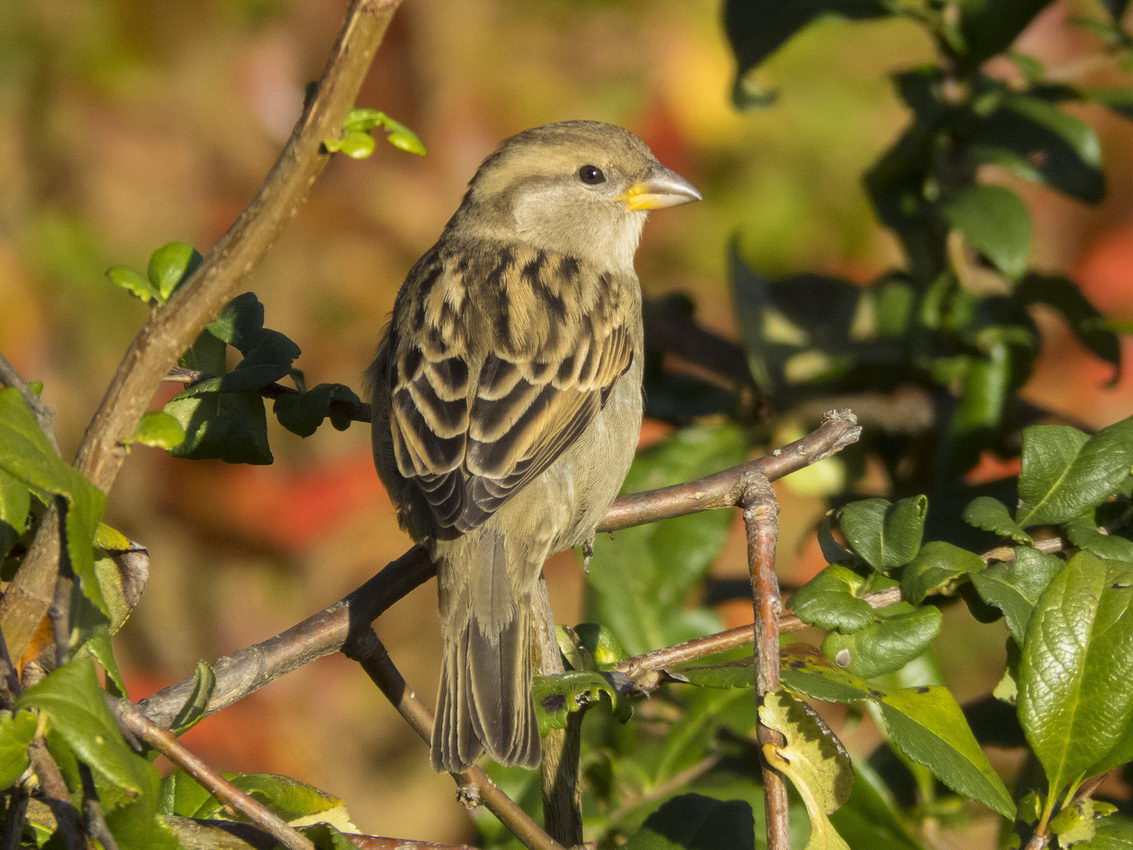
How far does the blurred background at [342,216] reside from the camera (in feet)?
17.7

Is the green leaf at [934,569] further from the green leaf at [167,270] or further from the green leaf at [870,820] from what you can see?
the green leaf at [167,270]

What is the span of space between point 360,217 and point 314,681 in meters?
1.90

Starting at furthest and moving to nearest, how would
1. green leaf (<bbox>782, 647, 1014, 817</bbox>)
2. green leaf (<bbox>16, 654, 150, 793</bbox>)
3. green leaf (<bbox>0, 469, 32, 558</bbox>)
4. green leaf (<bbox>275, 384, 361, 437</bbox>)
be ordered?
green leaf (<bbox>275, 384, 361, 437</bbox>)
green leaf (<bbox>782, 647, 1014, 817</bbox>)
green leaf (<bbox>0, 469, 32, 558</bbox>)
green leaf (<bbox>16, 654, 150, 793</bbox>)

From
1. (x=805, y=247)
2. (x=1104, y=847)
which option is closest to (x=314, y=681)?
(x=805, y=247)

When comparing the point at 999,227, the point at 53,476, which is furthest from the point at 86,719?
the point at 999,227

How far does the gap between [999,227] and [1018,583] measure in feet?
3.87

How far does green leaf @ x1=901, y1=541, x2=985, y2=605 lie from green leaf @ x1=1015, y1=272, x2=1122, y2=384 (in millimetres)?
1223

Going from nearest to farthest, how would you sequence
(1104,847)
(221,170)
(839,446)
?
(1104,847) → (839,446) → (221,170)

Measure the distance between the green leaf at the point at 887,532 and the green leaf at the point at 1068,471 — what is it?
0.57ft

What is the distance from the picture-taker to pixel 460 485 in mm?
2723

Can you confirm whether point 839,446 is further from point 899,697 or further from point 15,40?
point 15,40

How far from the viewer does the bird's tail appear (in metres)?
2.34

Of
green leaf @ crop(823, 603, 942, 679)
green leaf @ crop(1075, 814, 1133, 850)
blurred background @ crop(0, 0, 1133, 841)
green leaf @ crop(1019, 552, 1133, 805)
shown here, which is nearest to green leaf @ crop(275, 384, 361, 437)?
green leaf @ crop(823, 603, 942, 679)

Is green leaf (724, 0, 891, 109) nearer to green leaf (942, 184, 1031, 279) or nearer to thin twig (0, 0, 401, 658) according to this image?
green leaf (942, 184, 1031, 279)
